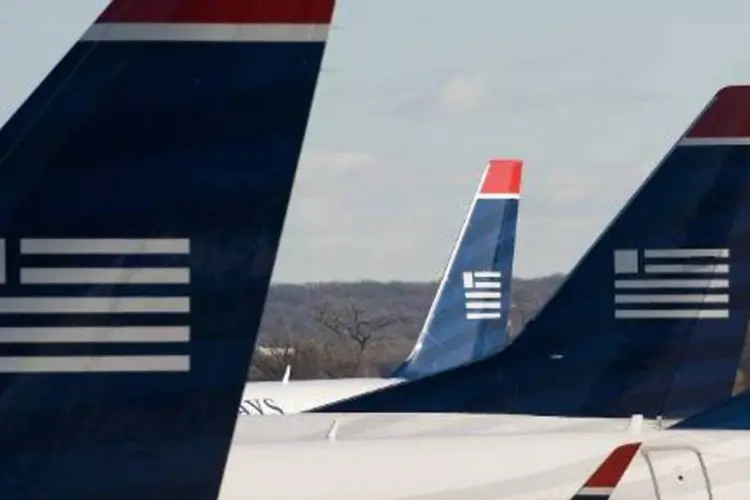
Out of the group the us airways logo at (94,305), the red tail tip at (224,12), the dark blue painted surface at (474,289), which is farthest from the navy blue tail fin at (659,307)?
the dark blue painted surface at (474,289)

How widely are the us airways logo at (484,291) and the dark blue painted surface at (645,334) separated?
738 inches

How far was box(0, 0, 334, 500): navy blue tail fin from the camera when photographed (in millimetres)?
8000

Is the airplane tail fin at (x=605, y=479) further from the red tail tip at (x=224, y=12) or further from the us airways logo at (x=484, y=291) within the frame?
the us airways logo at (x=484, y=291)

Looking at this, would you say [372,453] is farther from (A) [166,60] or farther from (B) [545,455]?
(A) [166,60]

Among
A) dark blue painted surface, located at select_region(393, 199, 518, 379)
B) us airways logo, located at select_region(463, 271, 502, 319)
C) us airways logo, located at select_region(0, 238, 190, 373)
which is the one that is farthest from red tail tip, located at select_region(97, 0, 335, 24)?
dark blue painted surface, located at select_region(393, 199, 518, 379)

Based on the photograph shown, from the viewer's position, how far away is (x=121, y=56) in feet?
26.5

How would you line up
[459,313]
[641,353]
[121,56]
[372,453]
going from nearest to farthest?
[121,56] → [372,453] → [641,353] → [459,313]

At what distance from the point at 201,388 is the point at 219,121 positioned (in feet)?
3.62

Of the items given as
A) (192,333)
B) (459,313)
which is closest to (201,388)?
(192,333)

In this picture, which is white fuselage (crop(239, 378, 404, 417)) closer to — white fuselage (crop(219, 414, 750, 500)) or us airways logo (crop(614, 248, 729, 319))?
us airways logo (crop(614, 248, 729, 319))

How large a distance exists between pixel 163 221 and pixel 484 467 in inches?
160

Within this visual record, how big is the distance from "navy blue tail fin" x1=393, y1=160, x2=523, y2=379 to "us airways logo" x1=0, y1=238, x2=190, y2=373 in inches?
1181

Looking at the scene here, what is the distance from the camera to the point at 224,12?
8086mm

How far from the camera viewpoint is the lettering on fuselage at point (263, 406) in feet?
→ 86.9
